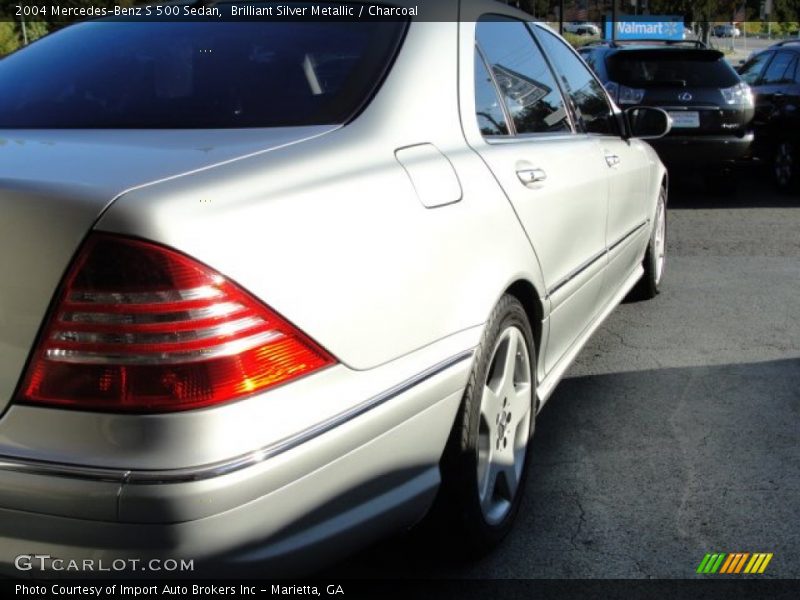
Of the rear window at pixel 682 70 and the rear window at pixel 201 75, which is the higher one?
the rear window at pixel 201 75

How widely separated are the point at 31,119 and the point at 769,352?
12.0 ft

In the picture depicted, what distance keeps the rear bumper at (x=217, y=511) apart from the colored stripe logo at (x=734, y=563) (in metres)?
1.18

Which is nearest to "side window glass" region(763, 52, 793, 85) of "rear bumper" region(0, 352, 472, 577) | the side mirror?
the side mirror

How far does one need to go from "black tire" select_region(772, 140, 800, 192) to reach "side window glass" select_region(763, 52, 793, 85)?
763 mm

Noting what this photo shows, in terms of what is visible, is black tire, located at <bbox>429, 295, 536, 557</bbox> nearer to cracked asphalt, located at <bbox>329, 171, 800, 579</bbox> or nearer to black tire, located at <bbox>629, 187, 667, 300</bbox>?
cracked asphalt, located at <bbox>329, 171, 800, 579</bbox>

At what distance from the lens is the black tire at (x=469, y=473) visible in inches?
96.2

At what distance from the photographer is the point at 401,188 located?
86.7 inches

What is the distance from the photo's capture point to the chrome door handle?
293 centimetres

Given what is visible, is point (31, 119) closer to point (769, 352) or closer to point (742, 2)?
point (769, 352)

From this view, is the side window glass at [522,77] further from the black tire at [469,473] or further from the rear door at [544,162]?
the black tire at [469,473]

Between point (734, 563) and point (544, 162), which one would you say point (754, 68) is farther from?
point (734, 563)

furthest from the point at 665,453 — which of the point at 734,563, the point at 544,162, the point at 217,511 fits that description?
the point at 217,511

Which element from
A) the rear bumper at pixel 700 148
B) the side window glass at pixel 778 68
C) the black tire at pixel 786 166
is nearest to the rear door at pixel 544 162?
the rear bumper at pixel 700 148

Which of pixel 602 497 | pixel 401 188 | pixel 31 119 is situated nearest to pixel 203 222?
pixel 401 188
